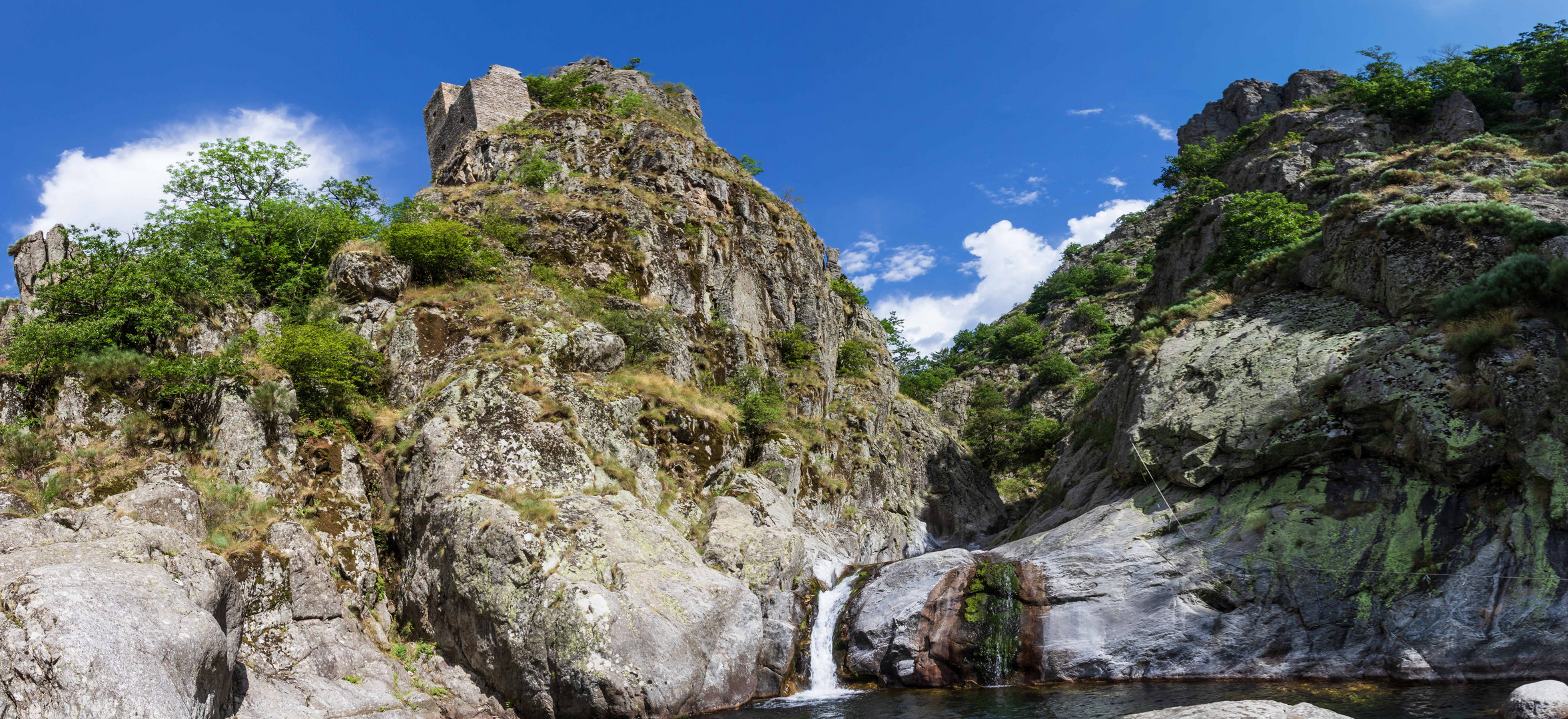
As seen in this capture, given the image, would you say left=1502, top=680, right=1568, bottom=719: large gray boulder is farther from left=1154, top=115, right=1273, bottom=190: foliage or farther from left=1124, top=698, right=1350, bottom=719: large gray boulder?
left=1154, top=115, right=1273, bottom=190: foliage

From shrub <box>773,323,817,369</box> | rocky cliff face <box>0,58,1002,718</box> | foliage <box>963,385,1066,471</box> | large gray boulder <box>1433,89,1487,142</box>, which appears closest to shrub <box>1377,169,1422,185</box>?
large gray boulder <box>1433,89,1487,142</box>

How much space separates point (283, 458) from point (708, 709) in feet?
44.0

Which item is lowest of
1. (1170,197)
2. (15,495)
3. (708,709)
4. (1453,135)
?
(708,709)

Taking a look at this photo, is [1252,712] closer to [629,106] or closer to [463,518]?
[463,518]

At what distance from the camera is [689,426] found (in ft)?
94.0

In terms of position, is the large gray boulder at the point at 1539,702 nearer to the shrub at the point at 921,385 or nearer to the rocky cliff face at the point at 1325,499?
the rocky cliff face at the point at 1325,499

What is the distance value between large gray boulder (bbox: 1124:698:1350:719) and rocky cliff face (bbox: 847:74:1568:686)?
681cm

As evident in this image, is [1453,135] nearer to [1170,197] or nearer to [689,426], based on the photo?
[689,426]

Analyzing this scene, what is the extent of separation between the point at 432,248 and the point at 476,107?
2100 cm

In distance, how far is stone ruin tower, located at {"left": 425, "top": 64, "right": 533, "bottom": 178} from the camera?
152 feet

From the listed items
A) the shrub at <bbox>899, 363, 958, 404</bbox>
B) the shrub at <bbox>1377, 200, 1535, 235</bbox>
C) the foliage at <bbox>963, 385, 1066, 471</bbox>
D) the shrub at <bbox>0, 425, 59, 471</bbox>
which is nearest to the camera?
the shrub at <bbox>0, 425, 59, 471</bbox>

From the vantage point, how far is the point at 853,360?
156ft

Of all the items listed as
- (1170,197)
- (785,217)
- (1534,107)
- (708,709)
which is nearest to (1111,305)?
(1170,197)

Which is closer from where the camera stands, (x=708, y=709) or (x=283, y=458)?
(x=708, y=709)
